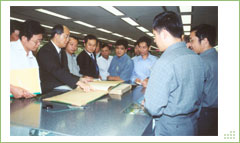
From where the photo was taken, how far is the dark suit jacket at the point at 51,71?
5.05ft

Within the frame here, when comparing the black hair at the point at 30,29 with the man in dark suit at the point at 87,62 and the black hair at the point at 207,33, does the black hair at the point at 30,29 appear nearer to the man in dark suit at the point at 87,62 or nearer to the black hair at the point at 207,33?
the man in dark suit at the point at 87,62

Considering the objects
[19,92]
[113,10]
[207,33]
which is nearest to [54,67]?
[19,92]

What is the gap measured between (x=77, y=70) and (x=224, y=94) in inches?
99.4

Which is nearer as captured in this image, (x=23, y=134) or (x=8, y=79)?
(x=23, y=134)

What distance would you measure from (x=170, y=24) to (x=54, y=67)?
1143 millimetres

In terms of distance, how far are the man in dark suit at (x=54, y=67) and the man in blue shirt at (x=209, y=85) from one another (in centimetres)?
120

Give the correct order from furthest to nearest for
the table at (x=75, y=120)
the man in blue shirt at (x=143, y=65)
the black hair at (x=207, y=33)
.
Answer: the man in blue shirt at (x=143, y=65) < the black hair at (x=207, y=33) < the table at (x=75, y=120)

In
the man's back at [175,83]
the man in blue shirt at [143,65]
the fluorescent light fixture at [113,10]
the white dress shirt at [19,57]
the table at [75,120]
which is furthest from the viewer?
the fluorescent light fixture at [113,10]

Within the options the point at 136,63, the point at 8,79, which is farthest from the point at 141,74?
the point at 8,79

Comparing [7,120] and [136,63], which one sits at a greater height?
[136,63]

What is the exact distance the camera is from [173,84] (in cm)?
92

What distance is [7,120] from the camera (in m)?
0.88

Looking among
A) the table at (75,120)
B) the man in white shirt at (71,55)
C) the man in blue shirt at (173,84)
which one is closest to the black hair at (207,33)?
the man in blue shirt at (173,84)

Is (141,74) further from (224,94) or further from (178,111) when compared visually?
(178,111)
